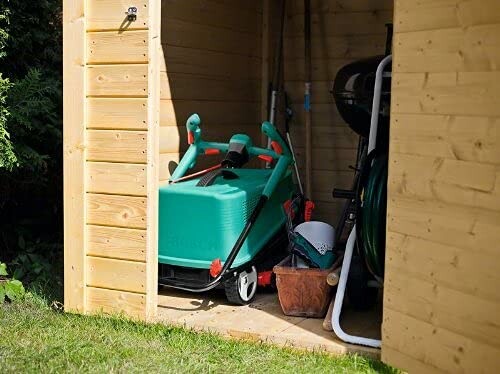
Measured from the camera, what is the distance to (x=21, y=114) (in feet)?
14.9

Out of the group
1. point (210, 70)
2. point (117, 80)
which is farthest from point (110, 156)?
point (210, 70)

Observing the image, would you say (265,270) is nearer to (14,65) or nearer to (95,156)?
(95,156)

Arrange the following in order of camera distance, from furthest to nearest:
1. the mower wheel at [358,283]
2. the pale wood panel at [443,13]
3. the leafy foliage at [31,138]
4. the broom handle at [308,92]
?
1. the broom handle at [308,92]
2. the leafy foliage at [31,138]
3. the mower wheel at [358,283]
4. the pale wood panel at [443,13]

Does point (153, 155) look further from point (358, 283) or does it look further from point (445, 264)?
point (445, 264)

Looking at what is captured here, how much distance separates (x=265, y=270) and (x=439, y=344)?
1622mm

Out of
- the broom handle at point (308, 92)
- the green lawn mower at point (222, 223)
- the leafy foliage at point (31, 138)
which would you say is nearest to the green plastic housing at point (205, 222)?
the green lawn mower at point (222, 223)

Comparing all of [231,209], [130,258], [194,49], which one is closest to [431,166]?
[231,209]

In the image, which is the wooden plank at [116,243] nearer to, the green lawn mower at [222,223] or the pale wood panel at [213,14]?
the green lawn mower at [222,223]

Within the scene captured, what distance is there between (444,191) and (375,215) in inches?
26.1

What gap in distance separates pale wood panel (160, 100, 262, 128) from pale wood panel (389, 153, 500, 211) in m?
1.86

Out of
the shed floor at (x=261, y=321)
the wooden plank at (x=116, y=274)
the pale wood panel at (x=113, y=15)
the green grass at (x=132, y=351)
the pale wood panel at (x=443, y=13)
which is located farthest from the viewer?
the wooden plank at (x=116, y=274)

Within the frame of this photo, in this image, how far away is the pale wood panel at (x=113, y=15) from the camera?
150 inches

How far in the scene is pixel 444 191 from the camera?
9.98ft

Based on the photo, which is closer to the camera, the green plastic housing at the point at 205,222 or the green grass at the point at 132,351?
the green grass at the point at 132,351
